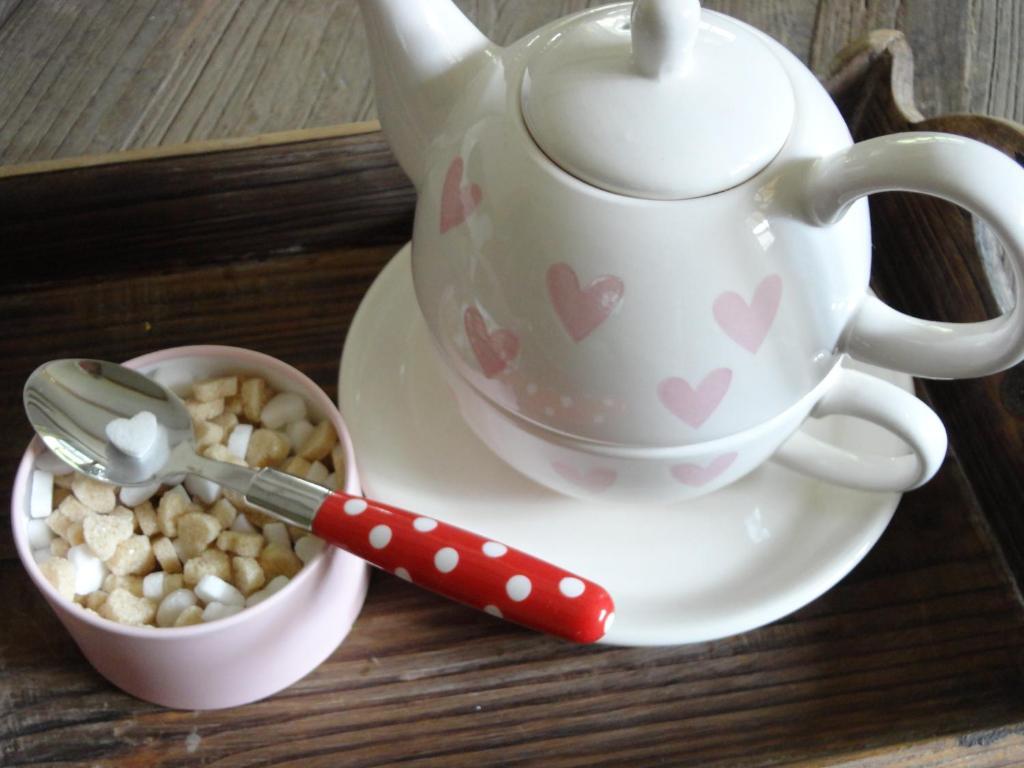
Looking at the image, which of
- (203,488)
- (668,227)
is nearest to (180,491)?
(203,488)

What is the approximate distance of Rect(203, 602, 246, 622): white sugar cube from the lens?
45 cm

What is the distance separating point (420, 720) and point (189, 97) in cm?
42

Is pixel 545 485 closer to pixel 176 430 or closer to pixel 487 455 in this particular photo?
pixel 487 455

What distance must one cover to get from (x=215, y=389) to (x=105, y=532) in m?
0.09

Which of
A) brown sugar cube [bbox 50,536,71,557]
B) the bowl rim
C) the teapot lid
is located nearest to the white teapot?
the teapot lid

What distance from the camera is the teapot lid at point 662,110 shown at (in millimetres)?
358

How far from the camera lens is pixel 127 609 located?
45 cm

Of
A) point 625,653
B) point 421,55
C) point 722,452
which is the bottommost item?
point 625,653

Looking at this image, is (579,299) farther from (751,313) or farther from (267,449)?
(267,449)

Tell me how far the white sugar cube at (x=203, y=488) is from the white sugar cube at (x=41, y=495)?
59 mm

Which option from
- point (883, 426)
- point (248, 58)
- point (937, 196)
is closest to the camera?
point (937, 196)

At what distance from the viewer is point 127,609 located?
0.45m

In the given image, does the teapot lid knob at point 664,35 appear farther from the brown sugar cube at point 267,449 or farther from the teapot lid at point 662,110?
the brown sugar cube at point 267,449

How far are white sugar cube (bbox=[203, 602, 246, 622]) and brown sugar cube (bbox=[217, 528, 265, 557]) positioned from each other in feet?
0.09
